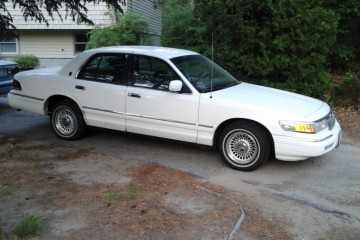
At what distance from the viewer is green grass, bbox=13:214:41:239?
388 centimetres

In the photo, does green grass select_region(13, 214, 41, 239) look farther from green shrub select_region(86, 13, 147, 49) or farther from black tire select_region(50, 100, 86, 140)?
green shrub select_region(86, 13, 147, 49)

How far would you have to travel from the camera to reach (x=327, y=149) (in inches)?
223

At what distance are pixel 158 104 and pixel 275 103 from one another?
165 centimetres

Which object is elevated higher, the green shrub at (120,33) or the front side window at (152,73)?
the green shrub at (120,33)

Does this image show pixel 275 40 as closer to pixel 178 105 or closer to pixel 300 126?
pixel 178 105

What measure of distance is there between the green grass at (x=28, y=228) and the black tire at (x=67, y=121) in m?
3.07

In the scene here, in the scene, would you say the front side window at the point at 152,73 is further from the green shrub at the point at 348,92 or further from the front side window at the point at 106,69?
the green shrub at the point at 348,92

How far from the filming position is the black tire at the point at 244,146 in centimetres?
570

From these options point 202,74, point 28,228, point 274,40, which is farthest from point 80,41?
point 28,228

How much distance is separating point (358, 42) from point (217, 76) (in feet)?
26.1

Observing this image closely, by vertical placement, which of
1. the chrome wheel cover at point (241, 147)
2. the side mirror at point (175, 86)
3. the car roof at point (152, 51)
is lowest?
the chrome wheel cover at point (241, 147)

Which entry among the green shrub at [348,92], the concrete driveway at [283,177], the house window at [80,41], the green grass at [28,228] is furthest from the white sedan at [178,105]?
the house window at [80,41]

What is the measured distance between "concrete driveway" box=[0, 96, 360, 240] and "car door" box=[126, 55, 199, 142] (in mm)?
425

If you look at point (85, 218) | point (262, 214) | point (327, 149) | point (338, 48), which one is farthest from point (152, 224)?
point (338, 48)
